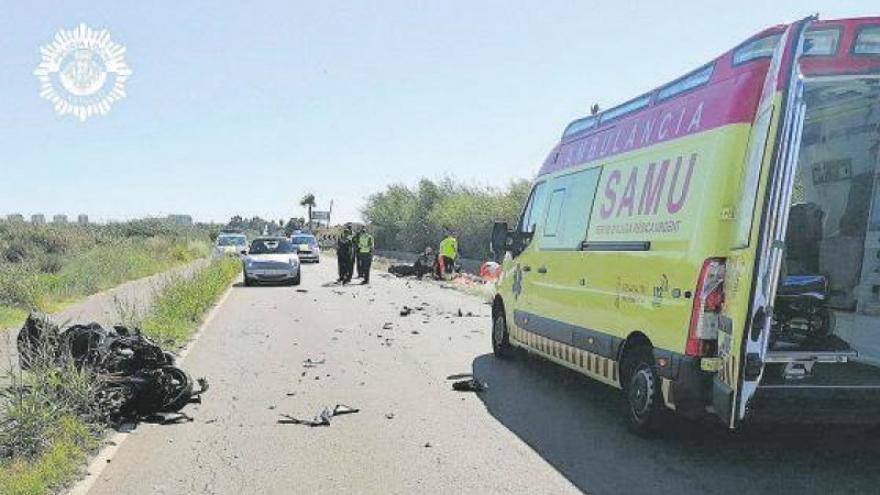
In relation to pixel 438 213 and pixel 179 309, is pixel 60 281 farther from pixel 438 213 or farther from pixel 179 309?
pixel 438 213

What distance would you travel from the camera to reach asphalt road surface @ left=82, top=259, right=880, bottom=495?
18.1 ft

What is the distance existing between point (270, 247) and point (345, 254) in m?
2.72

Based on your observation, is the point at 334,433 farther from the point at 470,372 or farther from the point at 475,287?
the point at 475,287

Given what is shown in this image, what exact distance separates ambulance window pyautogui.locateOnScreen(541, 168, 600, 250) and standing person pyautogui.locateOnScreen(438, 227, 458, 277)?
62.6ft

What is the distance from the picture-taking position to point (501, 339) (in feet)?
36.3

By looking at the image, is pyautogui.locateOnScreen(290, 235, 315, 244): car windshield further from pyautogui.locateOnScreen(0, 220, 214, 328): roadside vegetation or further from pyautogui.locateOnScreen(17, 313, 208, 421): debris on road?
pyautogui.locateOnScreen(17, 313, 208, 421): debris on road

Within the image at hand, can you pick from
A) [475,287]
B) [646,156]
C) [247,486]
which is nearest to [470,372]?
[646,156]

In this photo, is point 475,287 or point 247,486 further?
point 475,287

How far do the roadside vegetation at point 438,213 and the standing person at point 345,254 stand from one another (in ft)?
28.7

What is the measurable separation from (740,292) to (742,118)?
1.25 m

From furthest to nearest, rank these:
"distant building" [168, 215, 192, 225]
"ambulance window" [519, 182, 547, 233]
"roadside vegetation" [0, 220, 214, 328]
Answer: "distant building" [168, 215, 192, 225]
"roadside vegetation" [0, 220, 214, 328]
"ambulance window" [519, 182, 547, 233]

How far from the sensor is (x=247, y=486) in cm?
546

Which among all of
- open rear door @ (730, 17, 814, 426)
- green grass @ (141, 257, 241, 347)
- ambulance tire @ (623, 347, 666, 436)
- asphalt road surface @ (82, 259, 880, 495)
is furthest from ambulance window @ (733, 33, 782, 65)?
green grass @ (141, 257, 241, 347)

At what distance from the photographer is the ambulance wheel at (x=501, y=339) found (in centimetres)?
1094
